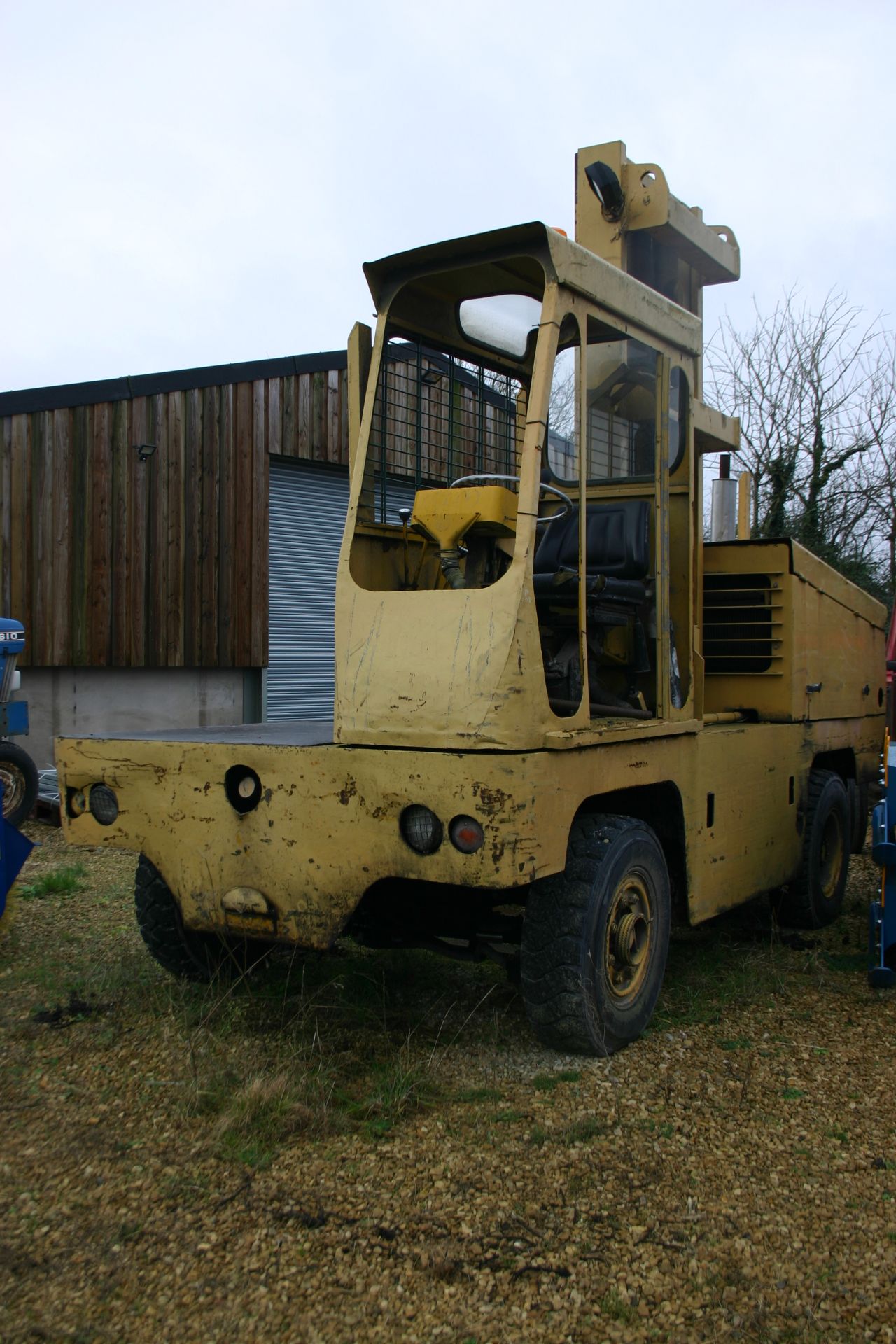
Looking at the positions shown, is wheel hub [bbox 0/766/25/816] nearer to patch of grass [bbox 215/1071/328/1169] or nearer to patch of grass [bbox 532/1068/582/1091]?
patch of grass [bbox 215/1071/328/1169]

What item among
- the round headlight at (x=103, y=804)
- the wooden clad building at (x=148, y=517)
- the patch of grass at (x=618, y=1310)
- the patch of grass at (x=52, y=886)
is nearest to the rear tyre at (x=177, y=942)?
the round headlight at (x=103, y=804)

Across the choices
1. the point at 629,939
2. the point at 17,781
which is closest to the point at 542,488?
the point at 629,939

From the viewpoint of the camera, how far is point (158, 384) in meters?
11.4

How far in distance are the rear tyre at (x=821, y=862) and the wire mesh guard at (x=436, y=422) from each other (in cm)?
254

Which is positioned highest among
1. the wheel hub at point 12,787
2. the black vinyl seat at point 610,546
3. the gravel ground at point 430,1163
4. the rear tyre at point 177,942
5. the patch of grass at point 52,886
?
the black vinyl seat at point 610,546

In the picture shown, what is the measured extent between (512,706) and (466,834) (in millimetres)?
411

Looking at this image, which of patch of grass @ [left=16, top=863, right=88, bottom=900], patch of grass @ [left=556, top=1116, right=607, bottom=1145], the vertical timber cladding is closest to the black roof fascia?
the vertical timber cladding

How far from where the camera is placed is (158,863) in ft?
13.8

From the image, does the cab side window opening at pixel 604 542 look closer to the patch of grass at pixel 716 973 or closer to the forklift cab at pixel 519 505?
the forklift cab at pixel 519 505

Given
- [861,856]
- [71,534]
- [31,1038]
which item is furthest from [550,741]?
[71,534]

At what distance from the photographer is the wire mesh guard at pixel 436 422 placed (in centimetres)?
444

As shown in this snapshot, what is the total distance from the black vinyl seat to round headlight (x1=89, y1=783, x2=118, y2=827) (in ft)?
5.94

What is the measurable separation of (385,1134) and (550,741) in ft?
4.15

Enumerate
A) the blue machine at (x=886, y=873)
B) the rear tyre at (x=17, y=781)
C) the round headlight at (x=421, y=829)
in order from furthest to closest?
1. the rear tyre at (x=17, y=781)
2. the blue machine at (x=886, y=873)
3. the round headlight at (x=421, y=829)
